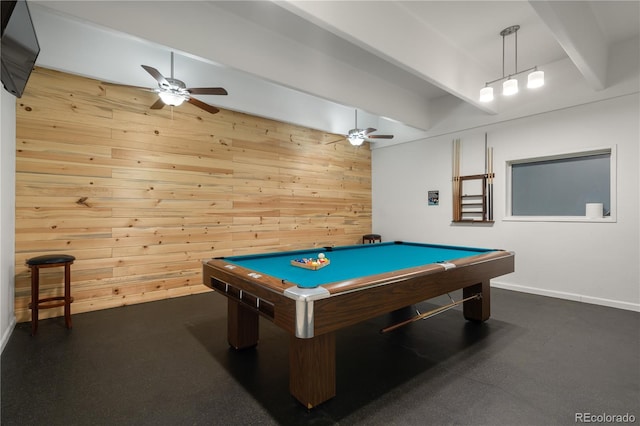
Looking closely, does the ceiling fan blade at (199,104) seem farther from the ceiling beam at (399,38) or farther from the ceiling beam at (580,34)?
the ceiling beam at (580,34)

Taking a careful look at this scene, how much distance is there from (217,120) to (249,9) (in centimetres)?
179

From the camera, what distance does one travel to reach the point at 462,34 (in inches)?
138

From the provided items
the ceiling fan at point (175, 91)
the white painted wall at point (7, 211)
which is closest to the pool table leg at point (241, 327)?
the white painted wall at point (7, 211)

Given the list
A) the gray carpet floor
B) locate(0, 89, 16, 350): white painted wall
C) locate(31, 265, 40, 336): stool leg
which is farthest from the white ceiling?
the gray carpet floor

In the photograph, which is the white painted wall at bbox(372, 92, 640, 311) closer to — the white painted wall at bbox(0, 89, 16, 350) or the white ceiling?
the white ceiling

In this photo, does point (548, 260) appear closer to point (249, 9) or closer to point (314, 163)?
point (314, 163)

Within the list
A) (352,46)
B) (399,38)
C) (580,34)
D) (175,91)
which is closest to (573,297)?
(580,34)

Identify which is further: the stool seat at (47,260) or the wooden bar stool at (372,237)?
the wooden bar stool at (372,237)

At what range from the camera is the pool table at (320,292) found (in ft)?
5.00

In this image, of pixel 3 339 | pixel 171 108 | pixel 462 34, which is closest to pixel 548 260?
pixel 462 34

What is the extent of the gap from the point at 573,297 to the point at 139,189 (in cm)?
577

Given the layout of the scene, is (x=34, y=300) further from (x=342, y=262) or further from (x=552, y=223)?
(x=552, y=223)

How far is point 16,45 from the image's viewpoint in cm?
176

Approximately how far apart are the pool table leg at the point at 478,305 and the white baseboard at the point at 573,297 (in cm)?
170
